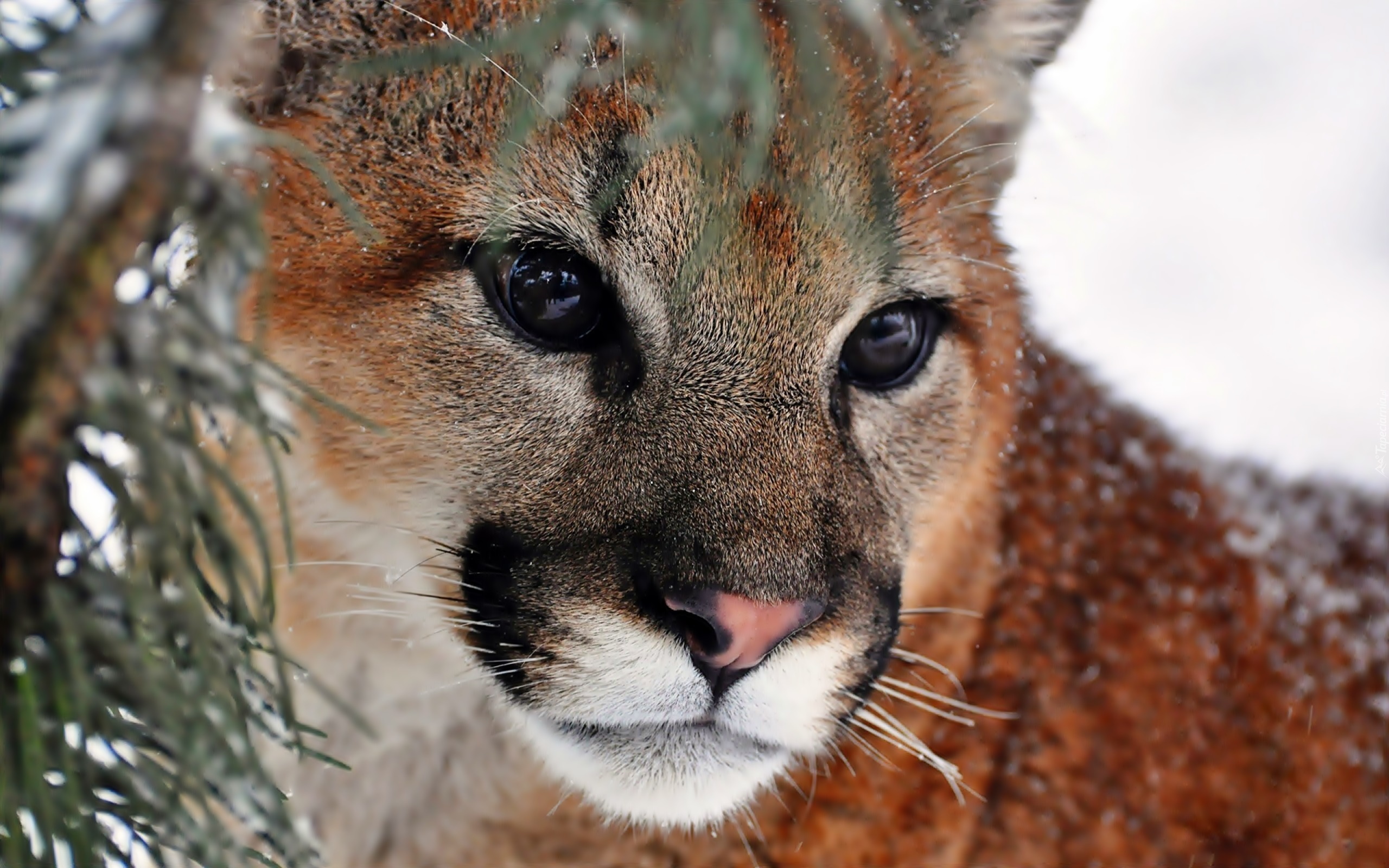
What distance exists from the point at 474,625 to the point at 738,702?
0.45 metres

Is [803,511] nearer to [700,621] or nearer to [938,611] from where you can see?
[700,621]

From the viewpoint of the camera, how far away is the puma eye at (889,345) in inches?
82.5

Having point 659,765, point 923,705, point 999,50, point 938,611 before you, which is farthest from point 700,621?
point 999,50

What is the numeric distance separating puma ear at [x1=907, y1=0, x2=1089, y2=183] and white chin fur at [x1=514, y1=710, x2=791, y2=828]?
1.19m

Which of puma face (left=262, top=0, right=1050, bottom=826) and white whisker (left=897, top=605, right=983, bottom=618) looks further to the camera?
white whisker (left=897, top=605, right=983, bottom=618)

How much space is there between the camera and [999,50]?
7.68 feet

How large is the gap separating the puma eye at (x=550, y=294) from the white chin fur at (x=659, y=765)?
1.93 feet

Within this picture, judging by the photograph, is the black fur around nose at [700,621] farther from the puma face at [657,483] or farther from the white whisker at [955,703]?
the white whisker at [955,703]

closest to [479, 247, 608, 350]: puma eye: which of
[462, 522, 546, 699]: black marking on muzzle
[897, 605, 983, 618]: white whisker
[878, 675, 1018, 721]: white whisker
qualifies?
[462, 522, 546, 699]: black marking on muzzle

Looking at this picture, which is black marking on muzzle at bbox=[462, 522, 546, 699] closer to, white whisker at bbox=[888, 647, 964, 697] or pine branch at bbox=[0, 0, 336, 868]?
pine branch at bbox=[0, 0, 336, 868]

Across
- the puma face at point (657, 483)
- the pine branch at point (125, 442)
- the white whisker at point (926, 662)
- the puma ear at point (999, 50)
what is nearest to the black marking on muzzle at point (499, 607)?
the puma face at point (657, 483)

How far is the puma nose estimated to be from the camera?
1.58 meters

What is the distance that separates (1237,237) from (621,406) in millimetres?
4343

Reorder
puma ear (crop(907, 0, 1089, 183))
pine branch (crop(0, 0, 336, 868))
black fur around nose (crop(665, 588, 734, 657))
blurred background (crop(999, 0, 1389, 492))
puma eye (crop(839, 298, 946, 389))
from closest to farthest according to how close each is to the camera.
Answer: pine branch (crop(0, 0, 336, 868)), black fur around nose (crop(665, 588, 734, 657)), puma eye (crop(839, 298, 946, 389)), puma ear (crop(907, 0, 1089, 183)), blurred background (crop(999, 0, 1389, 492))
